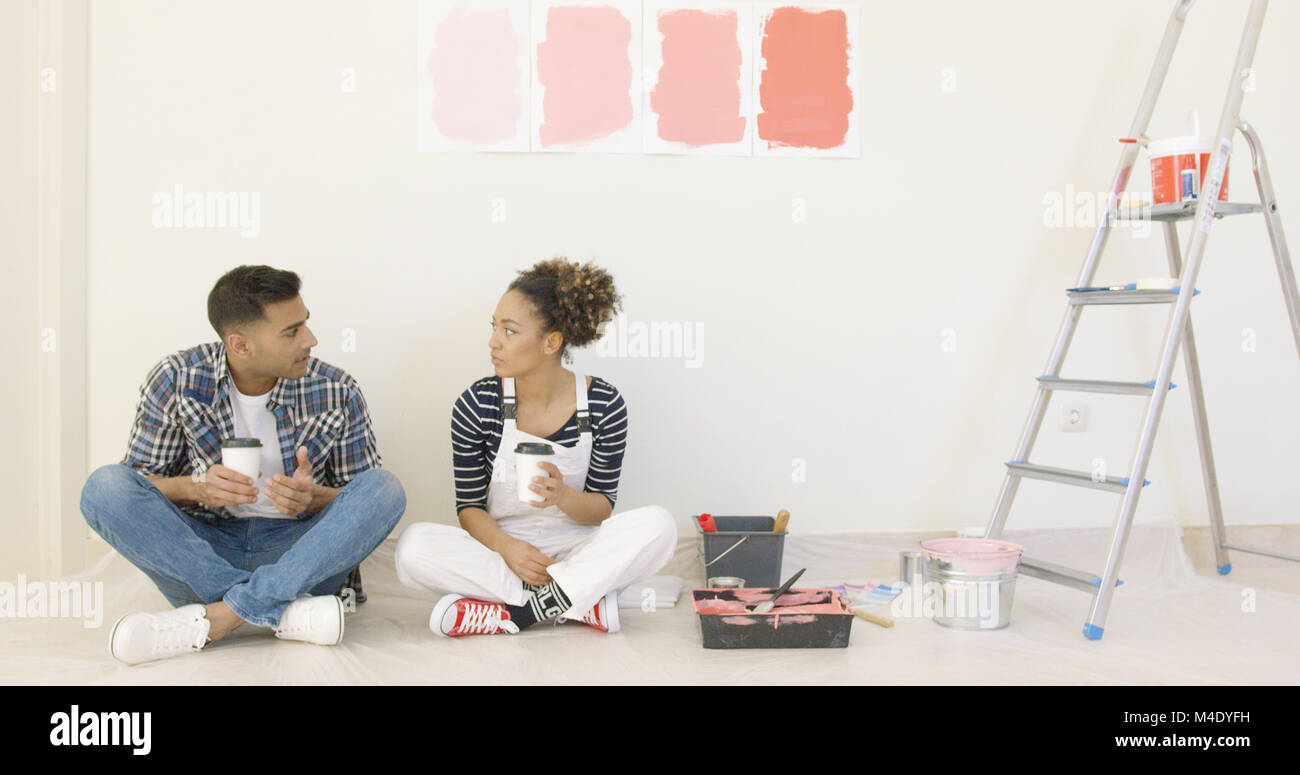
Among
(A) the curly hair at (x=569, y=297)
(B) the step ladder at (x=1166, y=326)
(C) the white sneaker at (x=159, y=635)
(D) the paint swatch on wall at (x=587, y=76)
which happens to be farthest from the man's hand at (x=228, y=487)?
(B) the step ladder at (x=1166, y=326)

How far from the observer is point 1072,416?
3146 mm

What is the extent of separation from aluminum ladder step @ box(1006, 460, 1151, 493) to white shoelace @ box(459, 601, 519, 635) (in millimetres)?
1410

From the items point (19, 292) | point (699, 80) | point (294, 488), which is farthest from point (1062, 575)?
point (19, 292)

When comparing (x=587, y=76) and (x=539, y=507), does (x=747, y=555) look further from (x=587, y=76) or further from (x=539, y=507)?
(x=587, y=76)

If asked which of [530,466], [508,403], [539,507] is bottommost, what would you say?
[539,507]

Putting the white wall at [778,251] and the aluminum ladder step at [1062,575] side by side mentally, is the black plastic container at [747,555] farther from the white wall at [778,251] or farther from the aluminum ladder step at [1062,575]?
the aluminum ladder step at [1062,575]

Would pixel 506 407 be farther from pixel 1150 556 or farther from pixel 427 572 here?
pixel 1150 556

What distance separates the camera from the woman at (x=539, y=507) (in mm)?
2277

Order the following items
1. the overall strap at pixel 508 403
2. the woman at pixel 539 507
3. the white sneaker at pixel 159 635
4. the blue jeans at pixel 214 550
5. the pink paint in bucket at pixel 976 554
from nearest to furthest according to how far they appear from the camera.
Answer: the white sneaker at pixel 159 635, the blue jeans at pixel 214 550, the woman at pixel 539 507, the pink paint in bucket at pixel 976 554, the overall strap at pixel 508 403

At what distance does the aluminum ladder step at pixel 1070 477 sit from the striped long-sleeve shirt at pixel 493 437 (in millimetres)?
1088

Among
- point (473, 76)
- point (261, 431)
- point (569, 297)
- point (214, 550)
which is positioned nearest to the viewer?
point (214, 550)

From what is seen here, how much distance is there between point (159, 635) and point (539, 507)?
0.83 metres

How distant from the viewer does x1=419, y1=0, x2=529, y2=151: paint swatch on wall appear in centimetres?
288
